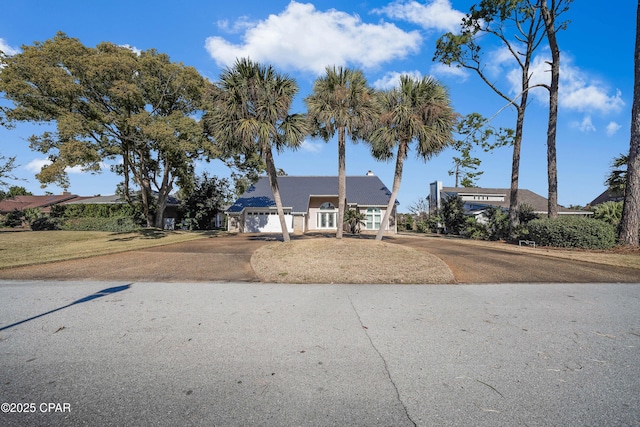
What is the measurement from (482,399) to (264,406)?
2.06 m

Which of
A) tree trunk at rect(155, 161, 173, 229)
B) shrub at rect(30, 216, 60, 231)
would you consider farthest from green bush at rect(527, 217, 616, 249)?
shrub at rect(30, 216, 60, 231)

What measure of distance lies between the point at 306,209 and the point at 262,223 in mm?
4636

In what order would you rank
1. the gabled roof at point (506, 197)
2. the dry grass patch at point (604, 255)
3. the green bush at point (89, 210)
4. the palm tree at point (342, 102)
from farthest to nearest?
the gabled roof at point (506, 197) < the green bush at point (89, 210) < the palm tree at point (342, 102) < the dry grass patch at point (604, 255)

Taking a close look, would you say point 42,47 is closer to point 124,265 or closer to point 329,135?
point 124,265

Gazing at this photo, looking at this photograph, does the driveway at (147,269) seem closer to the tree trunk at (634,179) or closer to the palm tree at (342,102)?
the palm tree at (342,102)

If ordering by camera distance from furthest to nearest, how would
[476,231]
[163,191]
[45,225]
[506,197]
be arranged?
[506,197] → [45,225] → [163,191] → [476,231]

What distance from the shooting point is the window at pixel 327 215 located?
29734mm

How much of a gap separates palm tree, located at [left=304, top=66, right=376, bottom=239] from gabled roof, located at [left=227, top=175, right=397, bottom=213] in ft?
51.2

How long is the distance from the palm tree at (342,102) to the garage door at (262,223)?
16.9 metres

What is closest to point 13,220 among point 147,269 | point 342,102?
point 147,269

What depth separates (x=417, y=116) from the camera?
506 inches

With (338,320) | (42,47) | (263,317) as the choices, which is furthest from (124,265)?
(42,47)

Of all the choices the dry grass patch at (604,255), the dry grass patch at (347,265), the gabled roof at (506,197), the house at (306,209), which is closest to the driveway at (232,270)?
the dry grass patch at (347,265)

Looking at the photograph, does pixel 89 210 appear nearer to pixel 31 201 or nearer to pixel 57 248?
pixel 57 248
